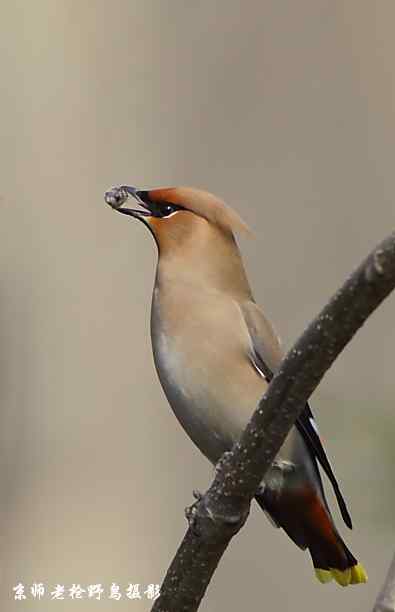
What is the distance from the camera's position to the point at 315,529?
2350 mm

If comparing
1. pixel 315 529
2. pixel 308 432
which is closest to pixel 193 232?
pixel 308 432

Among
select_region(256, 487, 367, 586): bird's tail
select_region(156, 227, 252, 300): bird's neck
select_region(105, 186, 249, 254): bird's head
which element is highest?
select_region(105, 186, 249, 254): bird's head

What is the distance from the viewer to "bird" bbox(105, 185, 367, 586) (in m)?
2.29

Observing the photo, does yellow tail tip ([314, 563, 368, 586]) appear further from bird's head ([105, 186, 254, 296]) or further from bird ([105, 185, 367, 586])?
bird's head ([105, 186, 254, 296])

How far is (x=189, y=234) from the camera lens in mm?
2404

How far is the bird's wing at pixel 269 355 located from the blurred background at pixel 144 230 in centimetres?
102

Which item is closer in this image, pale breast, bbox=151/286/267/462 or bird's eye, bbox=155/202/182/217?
pale breast, bbox=151/286/267/462

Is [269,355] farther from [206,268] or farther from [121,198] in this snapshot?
[121,198]

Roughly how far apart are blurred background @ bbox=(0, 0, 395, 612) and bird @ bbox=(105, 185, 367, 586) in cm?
102

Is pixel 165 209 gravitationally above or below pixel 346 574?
above

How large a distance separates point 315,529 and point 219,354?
39cm

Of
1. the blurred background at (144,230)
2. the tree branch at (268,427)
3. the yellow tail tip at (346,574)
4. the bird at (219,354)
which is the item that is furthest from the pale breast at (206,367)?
the blurred background at (144,230)

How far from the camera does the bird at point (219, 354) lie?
229 cm

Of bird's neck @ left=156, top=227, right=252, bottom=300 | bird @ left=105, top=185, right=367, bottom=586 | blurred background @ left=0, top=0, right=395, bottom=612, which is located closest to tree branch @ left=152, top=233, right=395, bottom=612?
bird @ left=105, top=185, right=367, bottom=586
